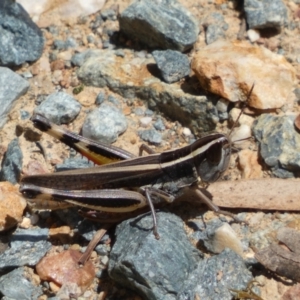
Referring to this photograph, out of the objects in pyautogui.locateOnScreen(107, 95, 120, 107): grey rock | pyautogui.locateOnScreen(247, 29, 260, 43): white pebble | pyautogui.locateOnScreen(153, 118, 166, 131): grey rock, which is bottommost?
pyautogui.locateOnScreen(153, 118, 166, 131): grey rock

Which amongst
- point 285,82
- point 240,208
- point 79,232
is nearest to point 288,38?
point 285,82

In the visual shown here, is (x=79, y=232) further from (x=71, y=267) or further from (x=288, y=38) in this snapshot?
(x=288, y=38)

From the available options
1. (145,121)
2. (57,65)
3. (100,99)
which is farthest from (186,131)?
(57,65)

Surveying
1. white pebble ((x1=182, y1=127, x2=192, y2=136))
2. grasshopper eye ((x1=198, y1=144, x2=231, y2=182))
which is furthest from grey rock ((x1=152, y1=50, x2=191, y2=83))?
grasshopper eye ((x1=198, y1=144, x2=231, y2=182))

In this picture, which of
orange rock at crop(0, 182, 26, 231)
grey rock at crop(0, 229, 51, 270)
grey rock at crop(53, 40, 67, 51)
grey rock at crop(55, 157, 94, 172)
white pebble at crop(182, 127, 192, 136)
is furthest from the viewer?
grey rock at crop(53, 40, 67, 51)

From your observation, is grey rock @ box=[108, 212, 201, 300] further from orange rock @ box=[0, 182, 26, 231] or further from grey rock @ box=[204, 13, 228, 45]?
grey rock @ box=[204, 13, 228, 45]
